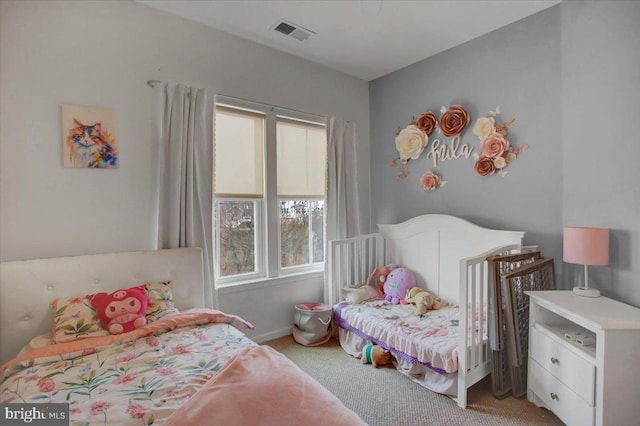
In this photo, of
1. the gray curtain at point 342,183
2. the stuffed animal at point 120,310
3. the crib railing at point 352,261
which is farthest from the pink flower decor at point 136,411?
the gray curtain at point 342,183

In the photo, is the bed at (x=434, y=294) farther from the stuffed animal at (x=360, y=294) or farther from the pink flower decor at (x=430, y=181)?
the pink flower decor at (x=430, y=181)

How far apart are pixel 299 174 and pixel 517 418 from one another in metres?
2.52

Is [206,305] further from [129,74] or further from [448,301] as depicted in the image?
[448,301]

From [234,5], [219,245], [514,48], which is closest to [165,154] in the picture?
[219,245]

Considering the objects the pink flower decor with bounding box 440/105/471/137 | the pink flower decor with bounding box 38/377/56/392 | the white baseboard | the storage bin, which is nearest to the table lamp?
the pink flower decor with bounding box 440/105/471/137

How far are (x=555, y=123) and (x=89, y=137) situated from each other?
10.9 feet

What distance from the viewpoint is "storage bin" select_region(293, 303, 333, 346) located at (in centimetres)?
275

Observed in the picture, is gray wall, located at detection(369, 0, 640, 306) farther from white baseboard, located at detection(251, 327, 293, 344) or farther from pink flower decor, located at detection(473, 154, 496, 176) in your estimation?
white baseboard, located at detection(251, 327, 293, 344)

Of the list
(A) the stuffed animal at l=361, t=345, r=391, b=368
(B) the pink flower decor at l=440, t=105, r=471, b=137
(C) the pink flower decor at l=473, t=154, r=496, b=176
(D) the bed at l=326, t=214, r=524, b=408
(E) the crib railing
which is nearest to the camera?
(D) the bed at l=326, t=214, r=524, b=408

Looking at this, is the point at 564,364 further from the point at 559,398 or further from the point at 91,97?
the point at 91,97

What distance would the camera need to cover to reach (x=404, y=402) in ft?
6.44

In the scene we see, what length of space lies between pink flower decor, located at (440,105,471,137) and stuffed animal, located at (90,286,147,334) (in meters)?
2.79

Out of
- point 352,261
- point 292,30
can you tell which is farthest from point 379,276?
point 292,30

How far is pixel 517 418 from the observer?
1.81m
